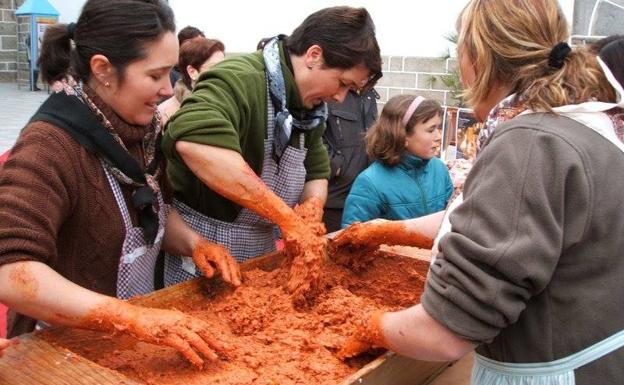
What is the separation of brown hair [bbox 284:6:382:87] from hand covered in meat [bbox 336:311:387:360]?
0.99 meters

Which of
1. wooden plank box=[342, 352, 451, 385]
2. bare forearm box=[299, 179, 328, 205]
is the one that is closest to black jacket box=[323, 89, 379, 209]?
bare forearm box=[299, 179, 328, 205]

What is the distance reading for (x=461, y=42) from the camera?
4.33 feet

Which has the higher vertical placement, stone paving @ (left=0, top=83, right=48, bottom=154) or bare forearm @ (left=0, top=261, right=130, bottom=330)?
bare forearm @ (left=0, top=261, right=130, bottom=330)

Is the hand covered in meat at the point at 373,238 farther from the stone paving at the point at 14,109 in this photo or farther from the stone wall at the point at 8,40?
the stone wall at the point at 8,40

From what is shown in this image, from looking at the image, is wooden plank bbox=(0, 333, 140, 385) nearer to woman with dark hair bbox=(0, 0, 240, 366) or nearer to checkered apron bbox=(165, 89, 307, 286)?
woman with dark hair bbox=(0, 0, 240, 366)

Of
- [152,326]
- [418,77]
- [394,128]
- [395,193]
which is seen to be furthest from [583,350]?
[418,77]

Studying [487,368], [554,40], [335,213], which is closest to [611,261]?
[487,368]

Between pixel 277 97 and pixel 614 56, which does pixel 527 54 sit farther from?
pixel 277 97

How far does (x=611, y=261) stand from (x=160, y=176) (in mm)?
1386

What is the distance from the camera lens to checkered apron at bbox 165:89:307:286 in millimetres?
2184

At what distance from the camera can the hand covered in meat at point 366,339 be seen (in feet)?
4.49

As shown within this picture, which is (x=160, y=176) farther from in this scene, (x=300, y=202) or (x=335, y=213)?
(x=335, y=213)

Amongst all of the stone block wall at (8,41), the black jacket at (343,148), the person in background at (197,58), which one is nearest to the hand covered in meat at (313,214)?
the black jacket at (343,148)

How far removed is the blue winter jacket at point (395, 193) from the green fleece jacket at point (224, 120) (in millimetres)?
675
